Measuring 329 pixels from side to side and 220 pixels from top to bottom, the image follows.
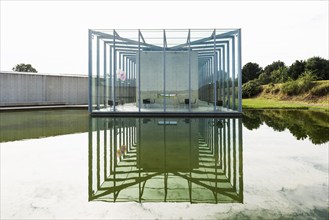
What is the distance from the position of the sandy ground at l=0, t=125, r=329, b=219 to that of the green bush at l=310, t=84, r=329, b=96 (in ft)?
72.8

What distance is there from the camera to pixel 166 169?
12.3 ft

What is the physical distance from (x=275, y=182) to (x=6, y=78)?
18.9m

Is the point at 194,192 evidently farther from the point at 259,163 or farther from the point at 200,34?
the point at 200,34

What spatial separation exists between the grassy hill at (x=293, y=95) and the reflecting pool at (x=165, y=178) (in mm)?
17334

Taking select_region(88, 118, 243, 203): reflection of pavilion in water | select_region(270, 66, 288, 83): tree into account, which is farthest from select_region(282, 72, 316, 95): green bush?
select_region(88, 118, 243, 203): reflection of pavilion in water

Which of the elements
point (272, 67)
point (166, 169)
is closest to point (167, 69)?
point (166, 169)

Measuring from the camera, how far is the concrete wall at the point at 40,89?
1759 centimetres

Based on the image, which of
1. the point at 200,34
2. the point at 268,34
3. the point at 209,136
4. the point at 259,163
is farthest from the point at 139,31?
the point at 259,163

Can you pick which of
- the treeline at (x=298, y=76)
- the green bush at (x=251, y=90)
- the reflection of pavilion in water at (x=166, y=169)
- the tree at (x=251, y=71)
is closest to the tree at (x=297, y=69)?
the treeline at (x=298, y=76)

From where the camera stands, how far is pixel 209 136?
641 cm

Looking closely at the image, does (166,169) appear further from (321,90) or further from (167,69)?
(321,90)

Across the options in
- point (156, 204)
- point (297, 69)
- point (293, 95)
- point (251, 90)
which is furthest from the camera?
point (297, 69)

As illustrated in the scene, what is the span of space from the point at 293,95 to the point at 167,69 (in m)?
18.8

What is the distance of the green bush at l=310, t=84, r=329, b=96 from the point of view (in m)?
23.9
